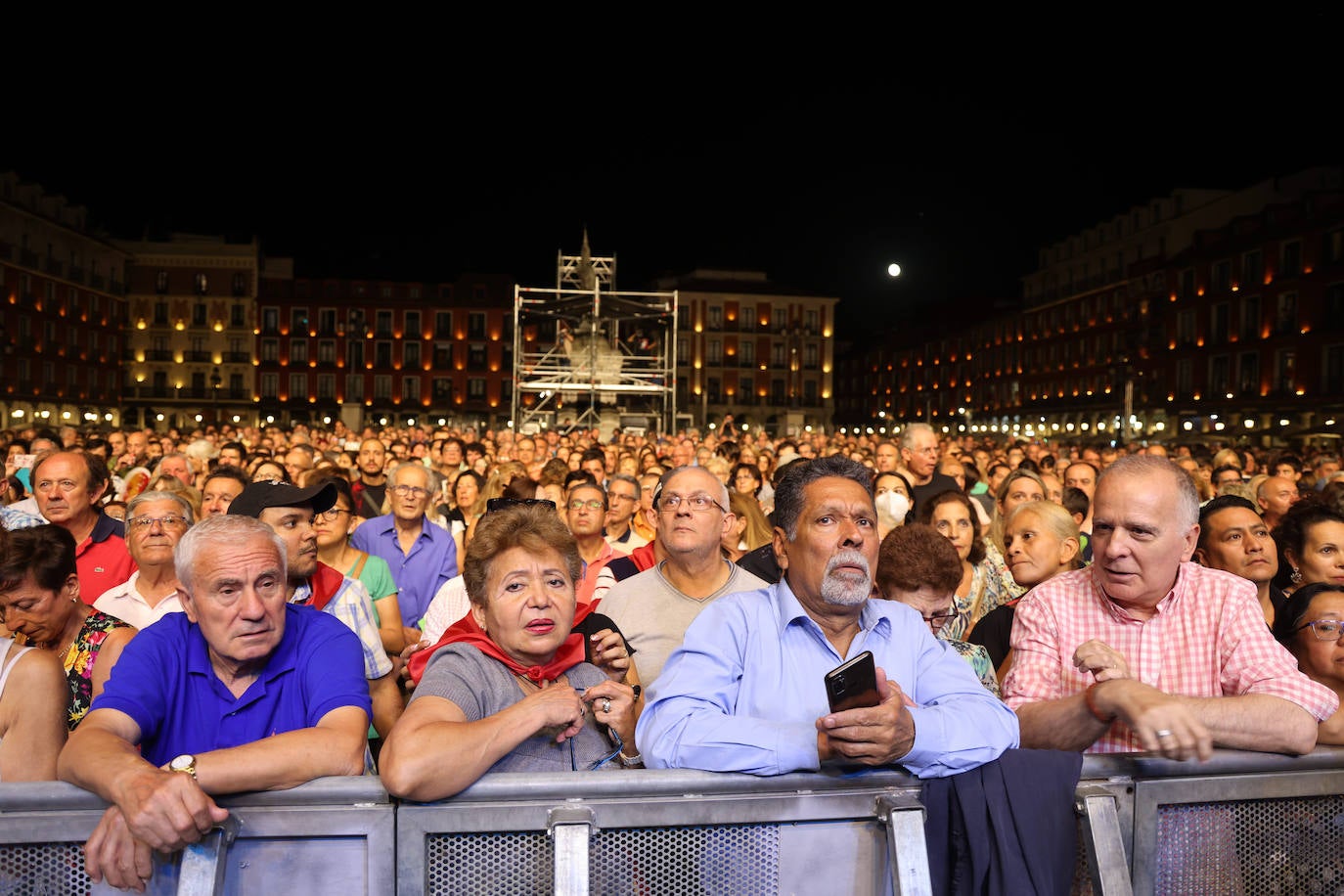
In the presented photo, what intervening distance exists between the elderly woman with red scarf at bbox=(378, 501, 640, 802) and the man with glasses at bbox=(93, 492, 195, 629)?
1.94 m

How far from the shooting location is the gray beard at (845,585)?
2715 mm

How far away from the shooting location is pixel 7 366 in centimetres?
5606

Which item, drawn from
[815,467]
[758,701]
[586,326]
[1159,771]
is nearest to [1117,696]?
[1159,771]

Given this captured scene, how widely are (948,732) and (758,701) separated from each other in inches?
18.8

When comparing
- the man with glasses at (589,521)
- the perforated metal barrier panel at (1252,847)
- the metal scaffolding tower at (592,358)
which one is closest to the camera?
the perforated metal barrier panel at (1252,847)

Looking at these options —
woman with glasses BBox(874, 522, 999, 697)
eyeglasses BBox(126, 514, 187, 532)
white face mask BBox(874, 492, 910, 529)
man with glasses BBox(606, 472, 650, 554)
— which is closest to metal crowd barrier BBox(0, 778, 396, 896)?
woman with glasses BBox(874, 522, 999, 697)

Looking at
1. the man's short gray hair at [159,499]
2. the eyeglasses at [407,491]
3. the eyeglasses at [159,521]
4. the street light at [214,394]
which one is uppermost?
the street light at [214,394]

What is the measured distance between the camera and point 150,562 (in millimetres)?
4570

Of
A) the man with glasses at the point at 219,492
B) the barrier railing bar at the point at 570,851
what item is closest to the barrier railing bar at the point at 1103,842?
the barrier railing bar at the point at 570,851

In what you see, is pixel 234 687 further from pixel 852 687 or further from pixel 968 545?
pixel 968 545

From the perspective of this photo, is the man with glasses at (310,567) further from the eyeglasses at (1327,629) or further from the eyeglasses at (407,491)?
the eyeglasses at (1327,629)

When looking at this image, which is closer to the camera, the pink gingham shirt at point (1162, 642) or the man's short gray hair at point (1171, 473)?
the pink gingham shirt at point (1162, 642)

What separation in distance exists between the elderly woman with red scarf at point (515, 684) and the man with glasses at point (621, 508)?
3.57 m

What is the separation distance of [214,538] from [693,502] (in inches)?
79.9
